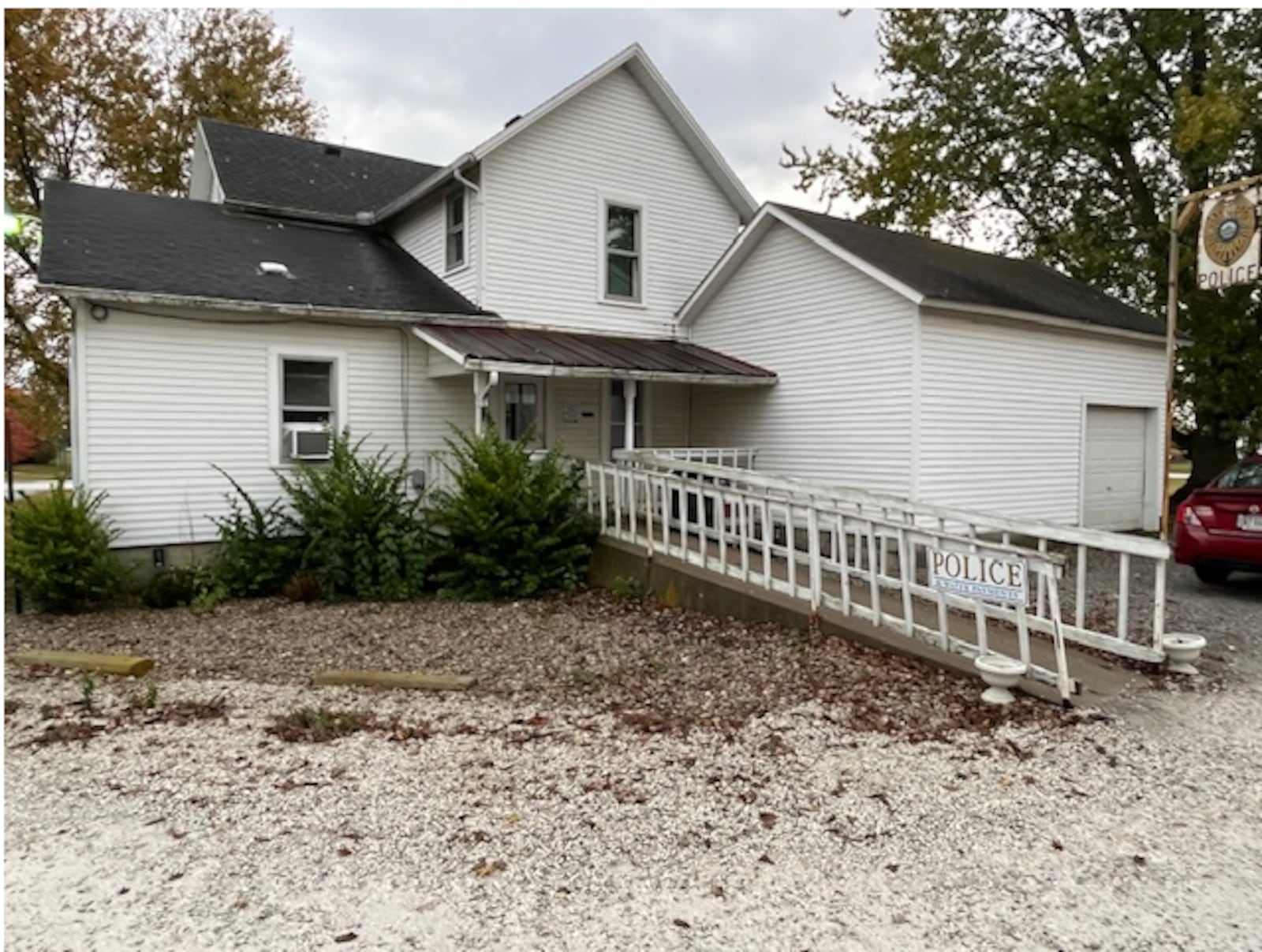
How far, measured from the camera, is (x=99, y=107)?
67.6ft

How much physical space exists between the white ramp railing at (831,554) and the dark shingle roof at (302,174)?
7754 mm

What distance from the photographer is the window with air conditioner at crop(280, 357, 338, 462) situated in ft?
34.1

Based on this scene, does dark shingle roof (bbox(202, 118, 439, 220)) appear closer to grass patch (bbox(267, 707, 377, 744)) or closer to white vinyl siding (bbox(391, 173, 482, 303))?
white vinyl siding (bbox(391, 173, 482, 303))

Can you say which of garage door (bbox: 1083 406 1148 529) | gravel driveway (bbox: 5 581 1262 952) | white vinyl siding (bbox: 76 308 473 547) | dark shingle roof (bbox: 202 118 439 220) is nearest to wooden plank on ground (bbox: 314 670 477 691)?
gravel driveway (bbox: 5 581 1262 952)

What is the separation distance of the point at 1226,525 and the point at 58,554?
11.9 metres

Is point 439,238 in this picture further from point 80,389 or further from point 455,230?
point 80,389

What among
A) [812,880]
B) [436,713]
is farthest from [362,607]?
[812,880]

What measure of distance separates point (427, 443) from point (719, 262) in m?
5.15

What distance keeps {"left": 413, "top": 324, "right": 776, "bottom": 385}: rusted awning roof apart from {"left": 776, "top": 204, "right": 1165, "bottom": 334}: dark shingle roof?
7.33 feet

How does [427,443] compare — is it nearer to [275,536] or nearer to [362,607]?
[275,536]

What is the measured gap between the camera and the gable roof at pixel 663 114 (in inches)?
457

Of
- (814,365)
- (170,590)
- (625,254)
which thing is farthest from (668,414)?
(170,590)

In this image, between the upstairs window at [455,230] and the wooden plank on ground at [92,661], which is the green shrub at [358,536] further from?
the upstairs window at [455,230]

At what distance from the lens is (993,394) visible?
10.9 metres
